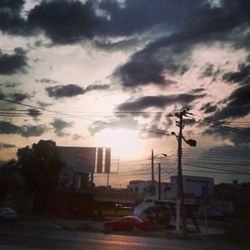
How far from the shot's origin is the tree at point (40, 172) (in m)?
73.2

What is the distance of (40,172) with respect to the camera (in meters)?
73.3

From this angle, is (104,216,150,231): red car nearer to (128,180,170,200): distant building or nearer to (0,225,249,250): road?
(0,225,249,250): road

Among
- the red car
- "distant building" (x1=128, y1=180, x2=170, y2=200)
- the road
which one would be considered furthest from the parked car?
"distant building" (x1=128, y1=180, x2=170, y2=200)

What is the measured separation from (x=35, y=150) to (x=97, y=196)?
12488 millimetres

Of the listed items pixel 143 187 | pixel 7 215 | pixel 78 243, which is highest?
pixel 143 187

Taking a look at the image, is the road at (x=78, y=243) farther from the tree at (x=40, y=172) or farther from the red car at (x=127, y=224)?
the tree at (x=40, y=172)

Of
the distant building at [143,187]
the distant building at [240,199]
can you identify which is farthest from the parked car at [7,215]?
the distant building at [240,199]

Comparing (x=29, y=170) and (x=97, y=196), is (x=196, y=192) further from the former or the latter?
(x=29, y=170)

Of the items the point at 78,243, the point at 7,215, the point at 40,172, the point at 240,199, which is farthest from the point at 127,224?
the point at 240,199

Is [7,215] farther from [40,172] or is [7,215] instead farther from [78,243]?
[78,243]

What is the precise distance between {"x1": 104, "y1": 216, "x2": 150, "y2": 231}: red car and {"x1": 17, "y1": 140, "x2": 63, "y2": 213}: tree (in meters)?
30.1

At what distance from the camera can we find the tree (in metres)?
73.2

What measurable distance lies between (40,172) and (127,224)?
3143 cm

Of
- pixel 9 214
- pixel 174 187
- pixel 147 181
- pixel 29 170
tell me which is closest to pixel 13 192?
pixel 29 170
